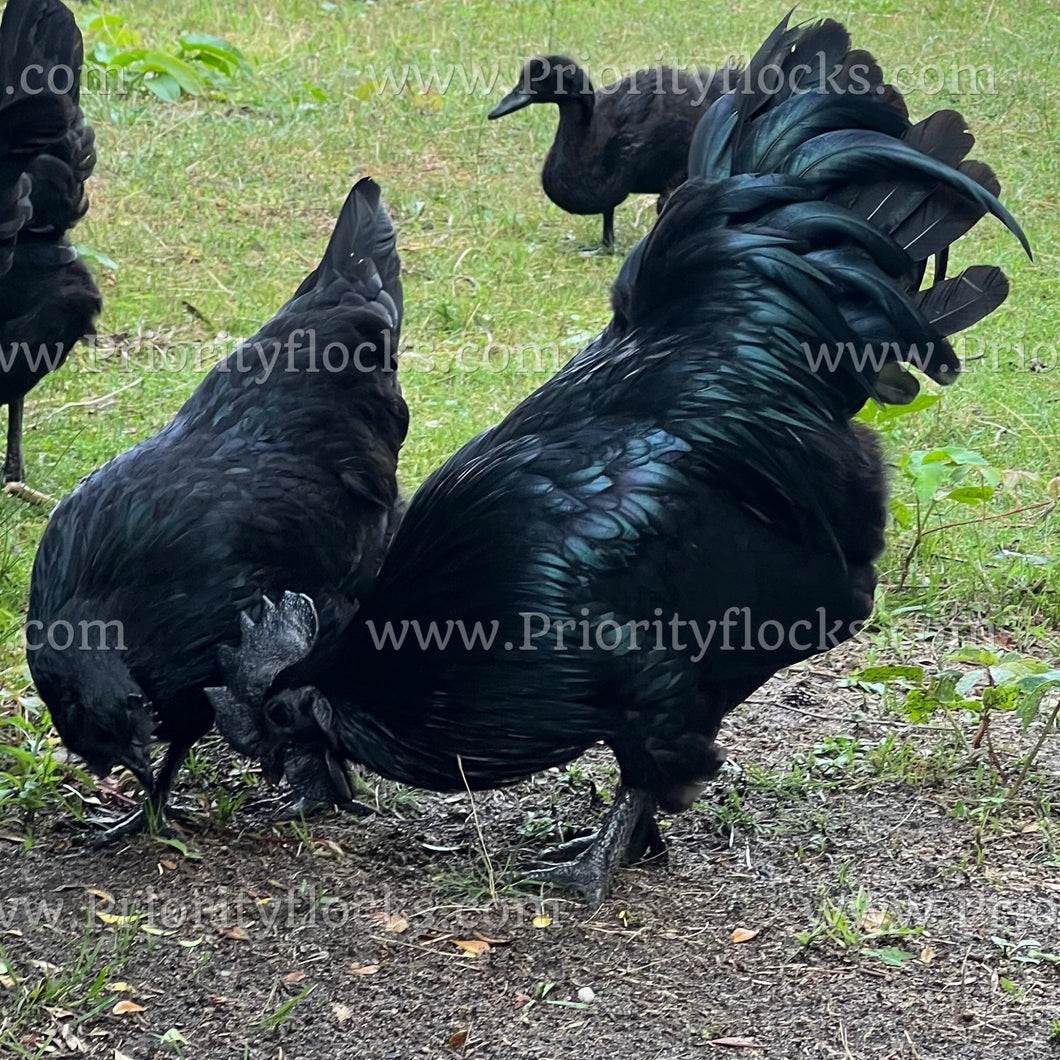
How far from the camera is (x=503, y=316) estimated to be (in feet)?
27.4

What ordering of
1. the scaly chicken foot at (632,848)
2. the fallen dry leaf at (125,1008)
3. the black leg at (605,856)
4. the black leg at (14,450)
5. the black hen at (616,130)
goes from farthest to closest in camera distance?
the black hen at (616,130)
the black leg at (14,450)
the scaly chicken foot at (632,848)
the black leg at (605,856)
the fallen dry leaf at (125,1008)

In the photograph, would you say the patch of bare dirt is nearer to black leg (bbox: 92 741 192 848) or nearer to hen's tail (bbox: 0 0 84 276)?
black leg (bbox: 92 741 192 848)

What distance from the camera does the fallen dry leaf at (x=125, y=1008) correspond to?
329cm

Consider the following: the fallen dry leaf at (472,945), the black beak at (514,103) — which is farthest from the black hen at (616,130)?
the fallen dry leaf at (472,945)

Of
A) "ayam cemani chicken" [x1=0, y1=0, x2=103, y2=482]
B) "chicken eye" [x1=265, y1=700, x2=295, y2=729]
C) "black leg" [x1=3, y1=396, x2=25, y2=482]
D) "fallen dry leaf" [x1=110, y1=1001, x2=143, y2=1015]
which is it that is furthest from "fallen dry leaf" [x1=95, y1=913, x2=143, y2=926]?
"black leg" [x1=3, y1=396, x2=25, y2=482]

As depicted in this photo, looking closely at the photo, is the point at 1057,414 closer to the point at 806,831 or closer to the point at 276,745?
the point at 806,831

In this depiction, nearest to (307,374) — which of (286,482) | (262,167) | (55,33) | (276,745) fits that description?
(286,482)

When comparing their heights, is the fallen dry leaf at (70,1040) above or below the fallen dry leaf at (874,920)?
below

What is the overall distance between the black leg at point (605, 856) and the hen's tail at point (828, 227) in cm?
123

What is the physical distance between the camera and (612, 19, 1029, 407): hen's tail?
12.4ft

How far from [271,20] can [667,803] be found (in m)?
12.2

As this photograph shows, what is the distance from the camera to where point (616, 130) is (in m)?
9.13

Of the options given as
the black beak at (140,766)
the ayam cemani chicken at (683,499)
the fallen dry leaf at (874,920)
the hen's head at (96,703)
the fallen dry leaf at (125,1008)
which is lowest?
the fallen dry leaf at (125,1008)

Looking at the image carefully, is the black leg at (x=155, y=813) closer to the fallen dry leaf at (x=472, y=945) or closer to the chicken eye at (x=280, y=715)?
the chicken eye at (x=280, y=715)
